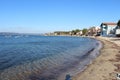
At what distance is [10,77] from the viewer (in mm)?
15336

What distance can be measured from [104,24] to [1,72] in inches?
4820

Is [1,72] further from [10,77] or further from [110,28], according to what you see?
[110,28]

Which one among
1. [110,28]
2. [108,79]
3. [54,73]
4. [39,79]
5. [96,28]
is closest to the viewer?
[108,79]

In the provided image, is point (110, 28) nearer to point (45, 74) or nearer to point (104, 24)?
point (104, 24)

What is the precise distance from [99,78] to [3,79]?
674cm

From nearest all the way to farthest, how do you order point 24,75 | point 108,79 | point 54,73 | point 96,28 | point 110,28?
point 108,79
point 24,75
point 54,73
point 110,28
point 96,28

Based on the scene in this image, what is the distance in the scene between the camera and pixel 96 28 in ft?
591

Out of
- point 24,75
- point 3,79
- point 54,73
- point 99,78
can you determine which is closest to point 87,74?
point 99,78

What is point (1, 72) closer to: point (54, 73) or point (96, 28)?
point (54, 73)

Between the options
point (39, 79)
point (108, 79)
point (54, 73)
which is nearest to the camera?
point (108, 79)

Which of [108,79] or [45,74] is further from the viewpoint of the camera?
[45,74]

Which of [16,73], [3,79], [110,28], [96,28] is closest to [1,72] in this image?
[16,73]

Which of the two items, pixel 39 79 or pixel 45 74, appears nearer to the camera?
pixel 39 79

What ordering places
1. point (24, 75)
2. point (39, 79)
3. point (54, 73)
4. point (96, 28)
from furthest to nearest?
point (96, 28) < point (54, 73) < point (24, 75) < point (39, 79)
